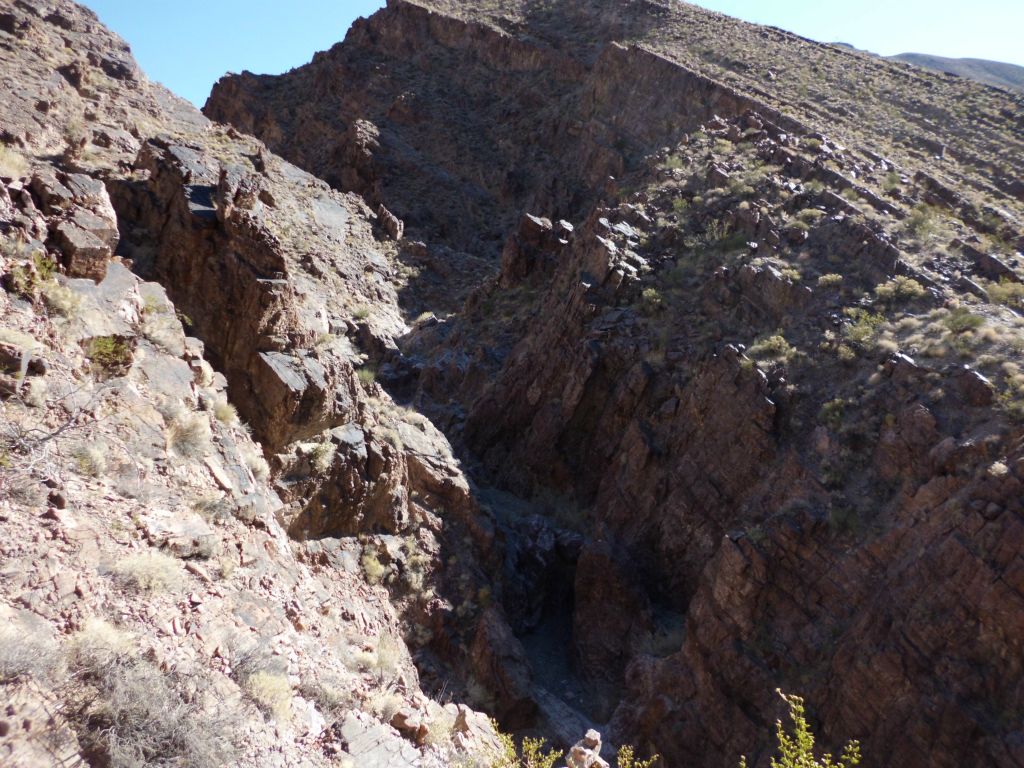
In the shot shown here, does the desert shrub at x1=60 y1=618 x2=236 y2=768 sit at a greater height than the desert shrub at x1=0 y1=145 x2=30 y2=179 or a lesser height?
lesser

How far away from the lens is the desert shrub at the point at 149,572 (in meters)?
5.93

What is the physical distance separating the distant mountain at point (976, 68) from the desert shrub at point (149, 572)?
94763 mm

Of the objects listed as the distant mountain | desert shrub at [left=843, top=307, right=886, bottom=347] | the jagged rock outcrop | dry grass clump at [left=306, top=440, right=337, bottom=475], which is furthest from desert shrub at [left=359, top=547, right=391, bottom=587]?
the distant mountain

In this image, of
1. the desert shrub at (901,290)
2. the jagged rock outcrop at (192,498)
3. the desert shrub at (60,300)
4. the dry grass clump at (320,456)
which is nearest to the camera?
the jagged rock outcrop at (192,498)

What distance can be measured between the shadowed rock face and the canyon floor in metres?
0.07

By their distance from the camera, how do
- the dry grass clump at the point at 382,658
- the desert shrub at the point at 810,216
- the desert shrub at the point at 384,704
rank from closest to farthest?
1. the desert shrub at the point at 384,704
2. the dry grass clump at the point at 382,658
3. the desert shrub at the point at 810,216

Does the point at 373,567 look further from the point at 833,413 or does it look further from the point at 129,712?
the point at 833,413

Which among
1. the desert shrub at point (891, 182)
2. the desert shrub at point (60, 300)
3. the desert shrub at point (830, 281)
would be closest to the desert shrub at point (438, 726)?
the desert shrub at point (60, 300)

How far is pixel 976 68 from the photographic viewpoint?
89062 mm

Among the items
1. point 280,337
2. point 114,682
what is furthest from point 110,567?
point 280,337

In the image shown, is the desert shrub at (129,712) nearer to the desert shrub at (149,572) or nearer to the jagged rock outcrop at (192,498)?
the jagged rock outcrop at (192,498)

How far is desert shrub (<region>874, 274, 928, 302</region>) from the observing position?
657 inches

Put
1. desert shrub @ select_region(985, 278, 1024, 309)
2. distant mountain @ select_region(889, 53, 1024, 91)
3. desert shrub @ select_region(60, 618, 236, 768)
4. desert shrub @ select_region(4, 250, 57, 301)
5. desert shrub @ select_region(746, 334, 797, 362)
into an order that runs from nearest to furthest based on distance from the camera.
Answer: desert shrub @ select_region(60, 618, 236, 768), desert shrub @ select_region(4, 250, 57, 301), desert shrub @ select_region(746, 334, 797, 362), desert shrub @ select_region(985, 278, 1024, 309), distant mountain @ select_region(889, 53, 1024, 91)

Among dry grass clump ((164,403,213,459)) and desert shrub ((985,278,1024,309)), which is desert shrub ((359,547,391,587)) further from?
desert shrub ((985,278,1024,309))
